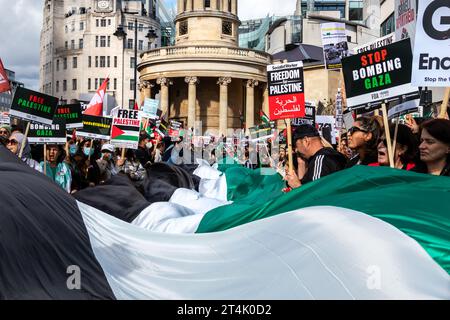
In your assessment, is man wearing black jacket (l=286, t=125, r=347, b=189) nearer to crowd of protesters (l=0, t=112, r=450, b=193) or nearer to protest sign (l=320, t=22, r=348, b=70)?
crowd of protesters (l=0, t=112, r=450, b=193)

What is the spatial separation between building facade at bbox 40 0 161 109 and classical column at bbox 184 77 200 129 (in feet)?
152

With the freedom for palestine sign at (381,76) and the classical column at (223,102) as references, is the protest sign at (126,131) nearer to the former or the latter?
the freedom for palestine sign at (381,76)

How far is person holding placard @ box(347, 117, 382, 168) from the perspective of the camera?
6316 mm

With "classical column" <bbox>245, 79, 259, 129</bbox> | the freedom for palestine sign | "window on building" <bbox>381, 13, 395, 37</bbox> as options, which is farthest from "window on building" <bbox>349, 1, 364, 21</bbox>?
the freedom for palestine sign

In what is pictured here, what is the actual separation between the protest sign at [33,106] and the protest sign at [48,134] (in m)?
0.14

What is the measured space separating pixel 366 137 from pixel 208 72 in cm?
5078

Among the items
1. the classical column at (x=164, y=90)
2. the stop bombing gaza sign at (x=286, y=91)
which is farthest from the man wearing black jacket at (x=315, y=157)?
the classical column at (x=164, y=90)

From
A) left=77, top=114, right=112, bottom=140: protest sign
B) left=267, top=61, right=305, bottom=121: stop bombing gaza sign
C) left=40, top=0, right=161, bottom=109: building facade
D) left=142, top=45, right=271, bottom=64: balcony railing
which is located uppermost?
left=40, top=0, right=161, bottom=109: building facade

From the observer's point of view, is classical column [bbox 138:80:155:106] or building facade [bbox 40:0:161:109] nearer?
classical column [bbox 138:80:155:106]

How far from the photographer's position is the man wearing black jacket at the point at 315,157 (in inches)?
251

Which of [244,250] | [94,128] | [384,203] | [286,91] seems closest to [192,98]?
[94,128]

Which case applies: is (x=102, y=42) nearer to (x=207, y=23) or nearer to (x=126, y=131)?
(x=207, y=23)

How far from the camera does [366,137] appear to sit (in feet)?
20.9
